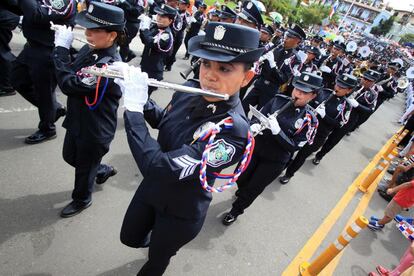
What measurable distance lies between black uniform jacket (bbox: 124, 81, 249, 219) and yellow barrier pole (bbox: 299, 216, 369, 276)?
1.85 metres

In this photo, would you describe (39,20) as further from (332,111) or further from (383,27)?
(383,27)

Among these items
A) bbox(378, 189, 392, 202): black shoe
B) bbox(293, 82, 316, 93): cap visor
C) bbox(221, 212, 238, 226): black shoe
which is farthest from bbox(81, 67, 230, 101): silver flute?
bbox(378, 189, 392, 202): black shoe

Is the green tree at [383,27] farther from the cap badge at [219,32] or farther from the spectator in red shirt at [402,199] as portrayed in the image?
the cap badge at [219,32]

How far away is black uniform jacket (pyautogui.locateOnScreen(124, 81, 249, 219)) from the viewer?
66.1 inches

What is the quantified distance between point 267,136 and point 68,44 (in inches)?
104

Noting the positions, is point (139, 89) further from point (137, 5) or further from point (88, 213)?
point (137, 5)

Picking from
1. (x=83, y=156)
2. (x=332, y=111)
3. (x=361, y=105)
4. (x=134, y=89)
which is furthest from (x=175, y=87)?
(x=361, y=105)

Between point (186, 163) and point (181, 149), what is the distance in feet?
0.35

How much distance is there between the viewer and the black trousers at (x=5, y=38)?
A: 13.7 feet

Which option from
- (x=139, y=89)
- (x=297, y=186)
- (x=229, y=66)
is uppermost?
(x=229, y=66)

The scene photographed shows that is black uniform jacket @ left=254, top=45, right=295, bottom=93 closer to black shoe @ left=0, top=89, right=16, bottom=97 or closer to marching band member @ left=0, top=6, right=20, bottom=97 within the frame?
marching band member @ left=0, top=6, right=20, bottom=97

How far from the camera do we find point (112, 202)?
3648mm

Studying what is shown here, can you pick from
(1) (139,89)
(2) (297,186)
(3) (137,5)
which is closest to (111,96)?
(1) (139,89)

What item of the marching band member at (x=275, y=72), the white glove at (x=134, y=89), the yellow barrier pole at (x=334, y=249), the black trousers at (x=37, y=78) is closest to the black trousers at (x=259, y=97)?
the marching band member at (x=275, y=72)
